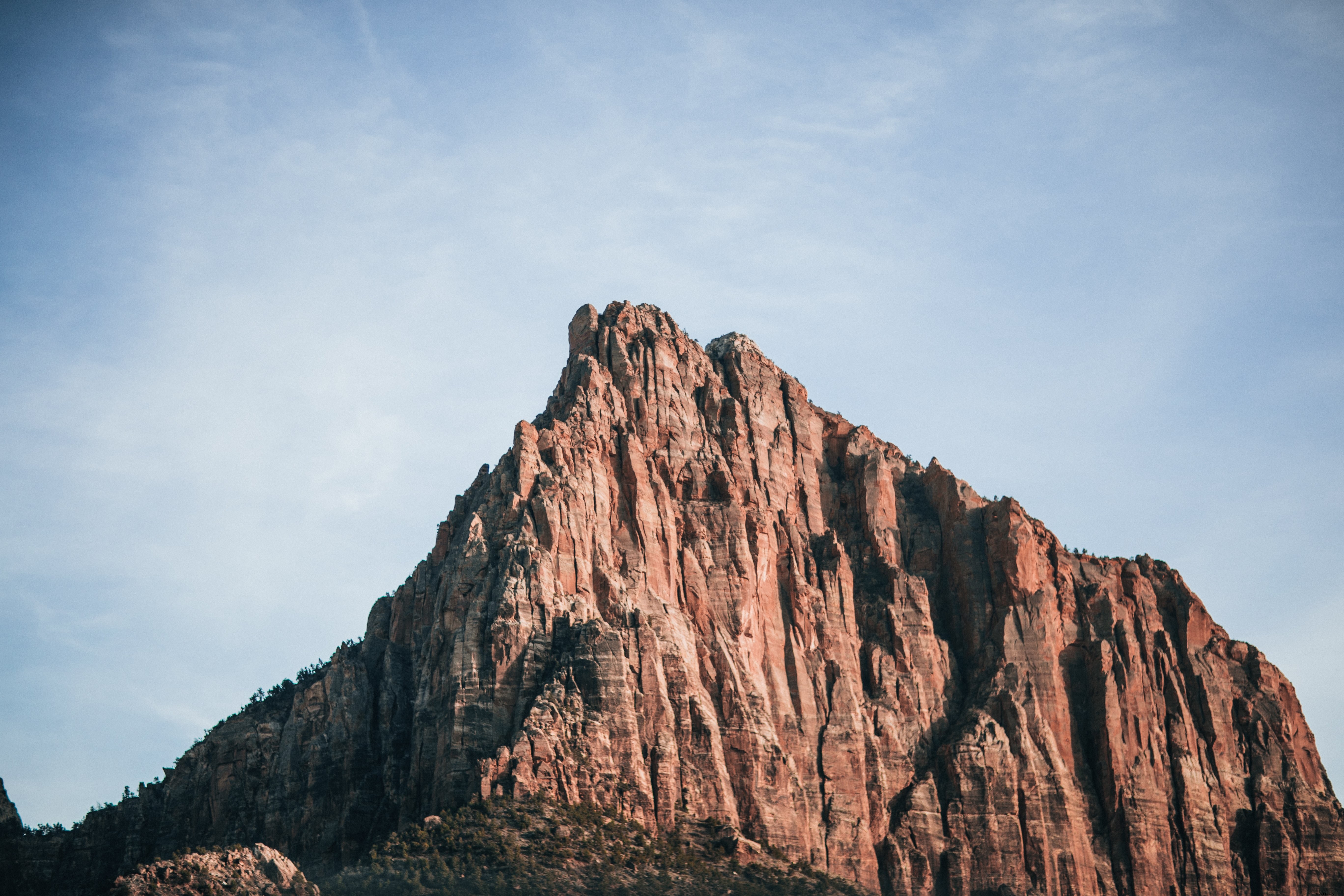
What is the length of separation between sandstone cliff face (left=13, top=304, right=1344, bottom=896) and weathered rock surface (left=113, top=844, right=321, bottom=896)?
16814mm

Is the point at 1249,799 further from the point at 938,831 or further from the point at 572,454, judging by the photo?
the point at 572,454

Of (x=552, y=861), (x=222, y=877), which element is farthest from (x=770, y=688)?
(x=222, y=877)

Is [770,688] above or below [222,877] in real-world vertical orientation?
above

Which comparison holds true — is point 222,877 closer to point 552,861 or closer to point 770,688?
point 552,861

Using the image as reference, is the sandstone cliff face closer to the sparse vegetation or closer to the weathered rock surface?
the sparse vegetation

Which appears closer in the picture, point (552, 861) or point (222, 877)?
point (222, 877)

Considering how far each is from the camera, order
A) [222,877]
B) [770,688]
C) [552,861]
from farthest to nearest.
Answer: [770,688] < [552,861] < [222,877]

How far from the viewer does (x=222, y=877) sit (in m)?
133

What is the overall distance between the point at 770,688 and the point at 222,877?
56.4 meters

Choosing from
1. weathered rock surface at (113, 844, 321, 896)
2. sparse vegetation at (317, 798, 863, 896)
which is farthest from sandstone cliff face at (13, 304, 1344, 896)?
weathered rock surface at (113, 844, 321, 896)

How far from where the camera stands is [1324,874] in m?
182

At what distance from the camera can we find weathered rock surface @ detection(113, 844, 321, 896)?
130750 mm

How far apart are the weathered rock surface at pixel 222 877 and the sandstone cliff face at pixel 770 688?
16814 millimetres

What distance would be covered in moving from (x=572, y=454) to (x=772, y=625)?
24.0 metres
